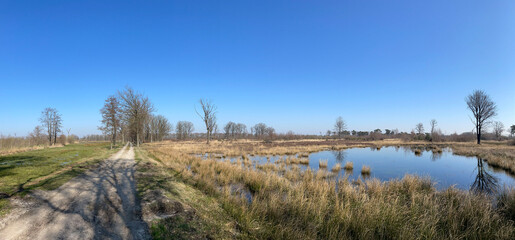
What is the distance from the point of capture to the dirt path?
3.95 m

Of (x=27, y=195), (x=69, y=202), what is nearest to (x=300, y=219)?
(x=69, y=202)

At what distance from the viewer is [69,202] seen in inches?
219

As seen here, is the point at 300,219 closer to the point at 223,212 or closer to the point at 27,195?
the point at 223,212

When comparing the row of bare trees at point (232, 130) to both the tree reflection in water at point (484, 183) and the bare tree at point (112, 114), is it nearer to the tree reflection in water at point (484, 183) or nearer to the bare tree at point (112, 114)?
the bare tree at point (112, 114)

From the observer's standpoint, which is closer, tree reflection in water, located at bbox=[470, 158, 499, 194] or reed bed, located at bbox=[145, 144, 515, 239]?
reed bed, located at bbox=[145, 144, 515, 239]

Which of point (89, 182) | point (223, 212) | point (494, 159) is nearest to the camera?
point (223, 212)

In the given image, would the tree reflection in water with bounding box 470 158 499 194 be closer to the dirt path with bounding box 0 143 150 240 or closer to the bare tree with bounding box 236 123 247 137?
the dirt path with bounding box 0 143 150 240

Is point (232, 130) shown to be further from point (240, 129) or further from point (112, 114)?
point (112, 114)

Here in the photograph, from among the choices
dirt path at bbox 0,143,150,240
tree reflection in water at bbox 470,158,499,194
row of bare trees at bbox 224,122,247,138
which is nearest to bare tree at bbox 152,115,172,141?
row of bare trees at bbox 224,122,247,138

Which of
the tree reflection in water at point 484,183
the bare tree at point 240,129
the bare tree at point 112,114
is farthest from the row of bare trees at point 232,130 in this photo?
the tree reflection in water at point 484,183

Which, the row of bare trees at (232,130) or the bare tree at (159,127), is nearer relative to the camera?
the bare tree at (159,127)

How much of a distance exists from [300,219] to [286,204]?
93cm

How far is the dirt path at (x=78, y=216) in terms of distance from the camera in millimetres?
3953

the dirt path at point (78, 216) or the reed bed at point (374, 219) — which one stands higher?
the dirt path at point (78, 216)
